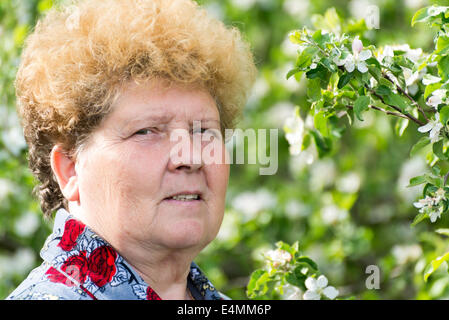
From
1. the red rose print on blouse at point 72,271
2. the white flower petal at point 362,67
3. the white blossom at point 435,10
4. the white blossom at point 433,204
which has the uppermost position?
the white blossom at point 435,10

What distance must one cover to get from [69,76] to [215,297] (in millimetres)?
714

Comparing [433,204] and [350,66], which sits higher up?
[350,66]

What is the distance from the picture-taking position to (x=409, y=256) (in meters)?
3.12

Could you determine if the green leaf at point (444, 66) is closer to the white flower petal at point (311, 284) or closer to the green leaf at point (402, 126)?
the green leaf at point (402, 126)

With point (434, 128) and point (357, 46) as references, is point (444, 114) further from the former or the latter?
point (357, 46)

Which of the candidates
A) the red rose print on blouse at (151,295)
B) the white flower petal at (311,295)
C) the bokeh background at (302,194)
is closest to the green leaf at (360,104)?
the white flower petal at (311,295)

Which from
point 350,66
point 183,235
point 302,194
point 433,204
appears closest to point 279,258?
point 183,235

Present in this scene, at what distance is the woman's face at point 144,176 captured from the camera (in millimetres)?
1615

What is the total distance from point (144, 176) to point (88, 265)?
24 cm

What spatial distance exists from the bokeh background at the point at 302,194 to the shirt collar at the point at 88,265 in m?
1.40

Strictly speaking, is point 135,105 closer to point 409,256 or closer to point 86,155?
point 86,155

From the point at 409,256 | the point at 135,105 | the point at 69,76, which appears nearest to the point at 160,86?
the point at 135,105

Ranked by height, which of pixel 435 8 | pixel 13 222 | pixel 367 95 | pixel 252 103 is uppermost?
pixel 252 103

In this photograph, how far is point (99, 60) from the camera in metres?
1.67
